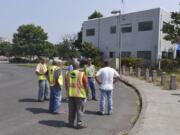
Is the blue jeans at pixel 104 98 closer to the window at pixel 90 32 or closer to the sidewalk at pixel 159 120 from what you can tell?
the sidewalk at pixel 159 120

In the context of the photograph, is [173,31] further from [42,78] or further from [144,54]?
[42,78]

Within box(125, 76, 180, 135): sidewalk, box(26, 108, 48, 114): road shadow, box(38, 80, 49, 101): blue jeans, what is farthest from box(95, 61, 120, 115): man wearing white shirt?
box(38, 80, 49, 101): blue jeans

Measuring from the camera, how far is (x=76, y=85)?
31.2ft

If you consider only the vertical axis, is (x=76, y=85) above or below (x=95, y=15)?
below

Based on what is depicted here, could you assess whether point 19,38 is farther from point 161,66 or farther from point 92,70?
point 92,70

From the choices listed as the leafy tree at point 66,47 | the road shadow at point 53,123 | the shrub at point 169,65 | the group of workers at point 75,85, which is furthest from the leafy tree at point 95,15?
the road shadow at point 53,123

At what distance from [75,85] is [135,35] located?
45673mm

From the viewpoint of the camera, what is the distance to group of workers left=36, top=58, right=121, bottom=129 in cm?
946

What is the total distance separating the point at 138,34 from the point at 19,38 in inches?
1763

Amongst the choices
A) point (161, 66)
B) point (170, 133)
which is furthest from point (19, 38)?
point (170, 133)

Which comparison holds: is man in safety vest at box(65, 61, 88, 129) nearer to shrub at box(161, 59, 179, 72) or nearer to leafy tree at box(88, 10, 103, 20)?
shrub at box(161, 59, 179, 72)

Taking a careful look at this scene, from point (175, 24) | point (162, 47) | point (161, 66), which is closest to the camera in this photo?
point (175, 24)

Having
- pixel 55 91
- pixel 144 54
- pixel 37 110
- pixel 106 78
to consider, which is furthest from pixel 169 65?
pixel 55 91

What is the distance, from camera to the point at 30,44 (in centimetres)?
8906
